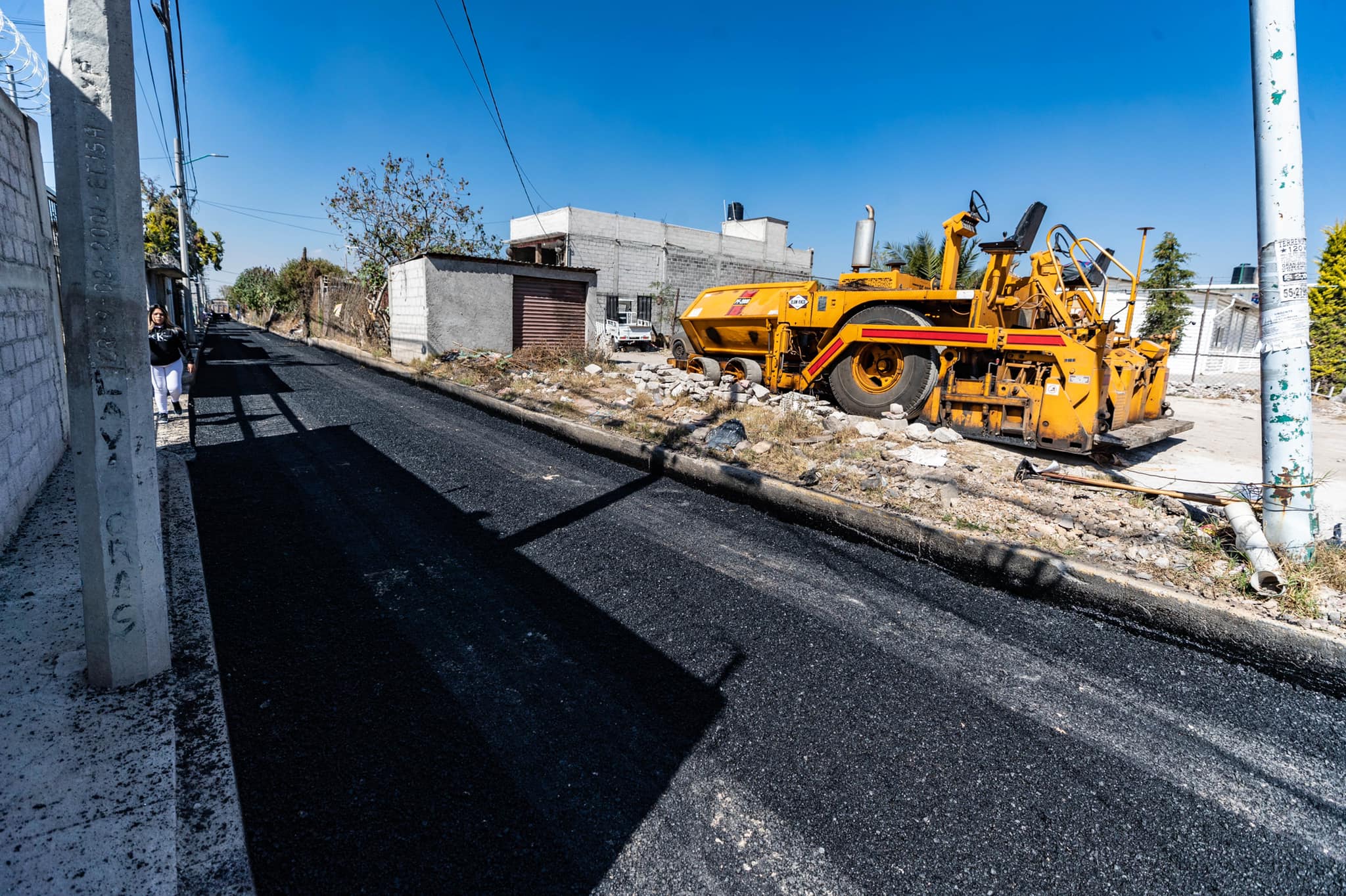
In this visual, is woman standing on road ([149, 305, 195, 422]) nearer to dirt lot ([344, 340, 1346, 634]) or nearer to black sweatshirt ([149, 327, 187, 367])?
black sweatshirt ([149, 327, 187, 367])

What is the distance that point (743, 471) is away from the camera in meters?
5.63

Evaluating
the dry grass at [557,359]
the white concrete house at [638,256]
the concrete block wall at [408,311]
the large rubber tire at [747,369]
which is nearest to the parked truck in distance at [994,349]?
the large rubber tire at [747,369]

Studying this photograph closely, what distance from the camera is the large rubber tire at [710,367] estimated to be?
10.9 m

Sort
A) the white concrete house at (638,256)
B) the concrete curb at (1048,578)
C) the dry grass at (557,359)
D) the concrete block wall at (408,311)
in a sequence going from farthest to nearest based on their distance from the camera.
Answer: the white concrete house at (638,256)
the concrete block wall at (408,311)
the dry grass at (557,359)
the concrete curb at (1048,578)

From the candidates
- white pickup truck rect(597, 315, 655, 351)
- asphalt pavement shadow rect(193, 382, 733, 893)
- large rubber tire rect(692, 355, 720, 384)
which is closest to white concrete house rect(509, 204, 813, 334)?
white pickup truck rect(597, 315, 655, 351)

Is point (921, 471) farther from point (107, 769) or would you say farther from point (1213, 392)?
point (1213, 392)

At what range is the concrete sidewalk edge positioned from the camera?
175cm

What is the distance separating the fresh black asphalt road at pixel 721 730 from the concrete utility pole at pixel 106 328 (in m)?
0.56

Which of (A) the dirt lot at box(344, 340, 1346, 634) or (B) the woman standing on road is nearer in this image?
(A) the dirt lot at box(344, 340, 1346, 634)

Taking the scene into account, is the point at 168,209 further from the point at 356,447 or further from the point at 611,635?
the point at 611,635

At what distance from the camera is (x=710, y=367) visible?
11.1 meters

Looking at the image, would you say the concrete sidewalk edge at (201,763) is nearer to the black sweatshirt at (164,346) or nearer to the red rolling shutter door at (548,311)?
the black sweatshirt at (164,346)

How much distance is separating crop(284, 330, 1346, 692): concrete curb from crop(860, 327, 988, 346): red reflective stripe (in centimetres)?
319

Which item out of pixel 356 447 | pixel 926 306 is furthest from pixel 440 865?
pixel 926 306
